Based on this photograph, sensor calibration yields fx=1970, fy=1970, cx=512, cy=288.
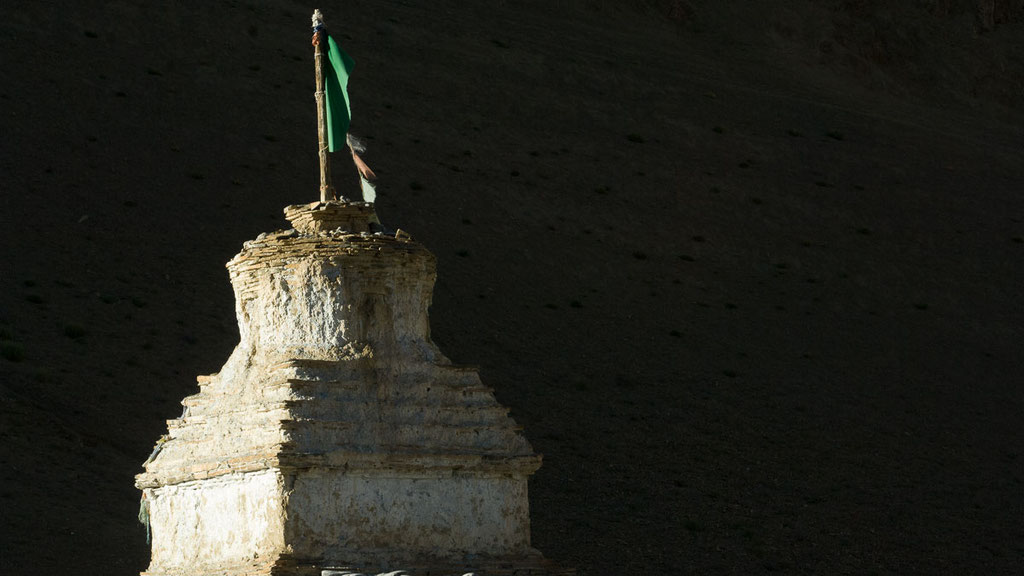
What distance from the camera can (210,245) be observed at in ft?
115

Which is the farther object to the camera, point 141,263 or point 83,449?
point 141,263

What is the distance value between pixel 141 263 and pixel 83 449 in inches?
306

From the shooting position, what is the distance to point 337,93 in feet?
39.0

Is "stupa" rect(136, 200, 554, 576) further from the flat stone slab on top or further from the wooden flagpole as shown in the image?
the wooden flagpole

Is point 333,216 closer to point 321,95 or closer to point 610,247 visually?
point 321,95

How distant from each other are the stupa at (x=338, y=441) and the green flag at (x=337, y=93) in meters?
0.86

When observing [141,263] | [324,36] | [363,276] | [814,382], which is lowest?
[814,382]

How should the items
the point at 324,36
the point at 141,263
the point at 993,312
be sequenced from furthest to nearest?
the point at 993,312 < the point at 141,263 < the point at 324,36

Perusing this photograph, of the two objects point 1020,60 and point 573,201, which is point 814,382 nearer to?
point 573,201

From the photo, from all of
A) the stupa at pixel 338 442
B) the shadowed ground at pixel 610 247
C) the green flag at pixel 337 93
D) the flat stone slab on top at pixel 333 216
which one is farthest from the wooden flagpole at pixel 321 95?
the shadowed ground at pixel 610 247

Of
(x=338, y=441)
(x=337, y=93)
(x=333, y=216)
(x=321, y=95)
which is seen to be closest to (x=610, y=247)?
(x=337, y=93)

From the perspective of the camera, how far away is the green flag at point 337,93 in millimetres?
11812

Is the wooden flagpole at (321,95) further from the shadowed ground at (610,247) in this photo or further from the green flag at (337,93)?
the shadowed ground at (610,247)

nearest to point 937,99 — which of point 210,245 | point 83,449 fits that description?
point 210,245
